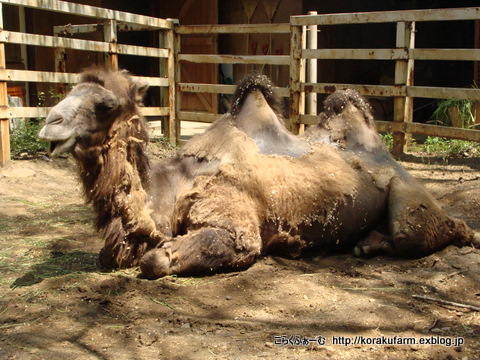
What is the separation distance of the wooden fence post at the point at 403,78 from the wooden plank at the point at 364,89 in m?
0.08

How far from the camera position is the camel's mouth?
3.37m

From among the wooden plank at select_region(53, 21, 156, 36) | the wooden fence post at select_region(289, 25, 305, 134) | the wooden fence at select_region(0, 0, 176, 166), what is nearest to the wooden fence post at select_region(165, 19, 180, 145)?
the wooden fence at select_region(0, 0, 176, 166)

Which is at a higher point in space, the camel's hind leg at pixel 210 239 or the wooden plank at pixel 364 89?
the wooden plank at pixel 364 89

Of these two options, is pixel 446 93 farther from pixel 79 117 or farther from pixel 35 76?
pixel 79 117

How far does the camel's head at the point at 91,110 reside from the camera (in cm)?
338

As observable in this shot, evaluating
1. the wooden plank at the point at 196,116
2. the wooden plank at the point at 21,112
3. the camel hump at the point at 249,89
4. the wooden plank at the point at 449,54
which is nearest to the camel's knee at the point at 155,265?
the camel hump at the point at 249,89

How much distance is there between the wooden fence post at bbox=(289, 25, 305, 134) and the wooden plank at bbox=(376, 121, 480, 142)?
4.18ft

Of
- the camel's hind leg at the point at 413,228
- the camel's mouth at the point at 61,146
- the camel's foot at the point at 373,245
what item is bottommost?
the camel's foot at the point at 373,245

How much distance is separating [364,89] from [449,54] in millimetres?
1300

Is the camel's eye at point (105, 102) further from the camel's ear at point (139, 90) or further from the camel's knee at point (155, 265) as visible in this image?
the camel's knee at point (155, 265)

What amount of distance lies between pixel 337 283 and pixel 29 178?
4494mm

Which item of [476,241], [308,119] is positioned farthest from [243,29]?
[476,241]

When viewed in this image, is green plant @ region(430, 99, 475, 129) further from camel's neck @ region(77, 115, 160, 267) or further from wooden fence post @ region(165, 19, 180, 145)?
camel's neck @ region(77, 115, 160, 267)

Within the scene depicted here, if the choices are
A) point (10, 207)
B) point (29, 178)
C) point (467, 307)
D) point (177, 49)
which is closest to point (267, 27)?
point (177, 49)
